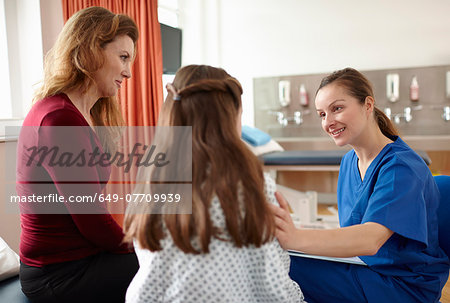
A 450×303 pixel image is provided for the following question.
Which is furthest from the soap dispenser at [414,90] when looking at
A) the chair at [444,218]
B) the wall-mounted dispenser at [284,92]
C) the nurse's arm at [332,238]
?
the nurse's arm at [332,238]

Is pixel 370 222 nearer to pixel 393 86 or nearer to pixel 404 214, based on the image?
pixel 404 214

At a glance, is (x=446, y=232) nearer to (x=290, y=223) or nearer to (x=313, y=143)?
(x=290, y=223)

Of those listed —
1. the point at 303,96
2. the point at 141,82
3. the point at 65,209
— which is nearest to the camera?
the point at 65,209

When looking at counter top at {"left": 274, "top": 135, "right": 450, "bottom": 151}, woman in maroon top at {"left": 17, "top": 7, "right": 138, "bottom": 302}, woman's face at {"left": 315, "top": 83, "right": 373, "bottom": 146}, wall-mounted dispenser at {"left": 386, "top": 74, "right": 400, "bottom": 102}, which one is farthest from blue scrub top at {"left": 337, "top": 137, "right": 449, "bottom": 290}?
wall-mounted dispenser at {"left": 386, "top": 74, "right": 400, "bottom": 102}

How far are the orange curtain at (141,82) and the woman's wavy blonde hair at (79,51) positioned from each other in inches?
56.5

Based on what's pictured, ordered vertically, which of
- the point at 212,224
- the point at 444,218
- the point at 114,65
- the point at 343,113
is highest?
the point at 114,65

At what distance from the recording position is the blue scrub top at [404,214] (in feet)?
3.62

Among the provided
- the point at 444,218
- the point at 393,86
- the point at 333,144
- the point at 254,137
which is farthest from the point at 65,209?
the point at 393,86

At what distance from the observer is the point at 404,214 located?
1098mm

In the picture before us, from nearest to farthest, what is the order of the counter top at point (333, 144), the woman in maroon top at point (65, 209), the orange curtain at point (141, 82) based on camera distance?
the woman in maroon top at point (65, 209) < the orange curtain at point (141, 82) < the counter top at point (333, 144)

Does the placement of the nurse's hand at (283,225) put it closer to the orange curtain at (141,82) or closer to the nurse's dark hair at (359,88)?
the nurse's dark hair at (359,88)

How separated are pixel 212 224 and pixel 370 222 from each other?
1.81 ft

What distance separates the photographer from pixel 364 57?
4.14 meters

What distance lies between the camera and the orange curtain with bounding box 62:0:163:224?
2783 millimetres
